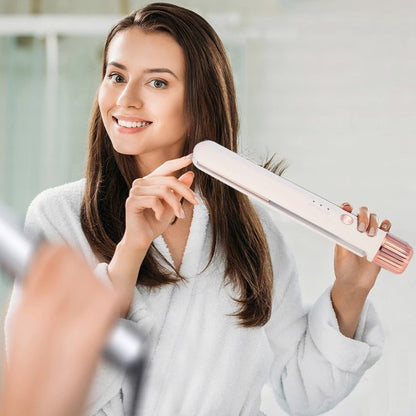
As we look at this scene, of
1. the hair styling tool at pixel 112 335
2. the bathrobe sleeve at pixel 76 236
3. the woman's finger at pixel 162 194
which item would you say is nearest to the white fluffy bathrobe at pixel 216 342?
the bathrobe sleeve at pixel 76 236

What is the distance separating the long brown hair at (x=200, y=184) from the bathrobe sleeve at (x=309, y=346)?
35mm

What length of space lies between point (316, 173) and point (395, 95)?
24cm

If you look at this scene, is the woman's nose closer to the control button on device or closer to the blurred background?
the control button on device

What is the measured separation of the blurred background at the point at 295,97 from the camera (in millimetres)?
1748

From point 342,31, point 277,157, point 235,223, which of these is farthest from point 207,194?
point 342,31

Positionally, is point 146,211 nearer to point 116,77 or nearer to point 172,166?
point 172,166

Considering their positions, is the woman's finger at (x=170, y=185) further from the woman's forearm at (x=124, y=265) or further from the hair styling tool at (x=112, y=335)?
the hair styling tool at (x=112, y=335)

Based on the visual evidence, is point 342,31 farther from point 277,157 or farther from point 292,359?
point 292,359

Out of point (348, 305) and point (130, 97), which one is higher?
point (130, 97)

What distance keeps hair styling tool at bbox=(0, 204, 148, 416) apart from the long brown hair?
863 millimetres

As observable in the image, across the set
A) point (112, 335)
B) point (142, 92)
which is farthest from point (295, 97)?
point (112, 335)

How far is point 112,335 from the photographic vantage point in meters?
0.13

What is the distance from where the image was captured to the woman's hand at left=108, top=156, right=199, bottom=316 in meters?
0.83

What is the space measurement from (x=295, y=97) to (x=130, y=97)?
948 millimetres
